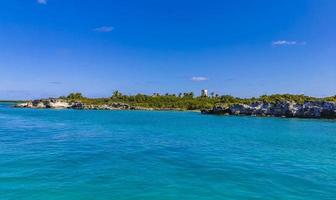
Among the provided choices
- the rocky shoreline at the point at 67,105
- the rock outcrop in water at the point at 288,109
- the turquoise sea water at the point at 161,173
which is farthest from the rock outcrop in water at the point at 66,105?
the turquoise sea water at the point at 161,173

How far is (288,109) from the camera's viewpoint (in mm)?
111625

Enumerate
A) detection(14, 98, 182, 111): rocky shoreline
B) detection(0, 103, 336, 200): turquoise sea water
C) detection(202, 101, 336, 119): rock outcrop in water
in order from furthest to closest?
detection(14, 98, 182, 111): rocky shoreline < detection(202, 101, 336, 119): rock outcrop in water < detection(0, 103, 336, 200): turquoise sea water

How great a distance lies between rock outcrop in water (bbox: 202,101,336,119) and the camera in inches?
4082

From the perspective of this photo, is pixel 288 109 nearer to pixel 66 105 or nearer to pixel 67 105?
pixel 67 105

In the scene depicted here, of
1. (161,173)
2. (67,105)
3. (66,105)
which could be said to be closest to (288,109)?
(161,173)

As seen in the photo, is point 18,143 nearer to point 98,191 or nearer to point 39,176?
point 39,176

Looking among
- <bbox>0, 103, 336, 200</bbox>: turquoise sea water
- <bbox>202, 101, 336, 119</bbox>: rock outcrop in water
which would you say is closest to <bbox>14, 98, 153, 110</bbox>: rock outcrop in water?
<bbox>202, 101, 336, 119</bbox>: rock outcrop in water

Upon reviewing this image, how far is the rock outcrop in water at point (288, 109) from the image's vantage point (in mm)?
103694

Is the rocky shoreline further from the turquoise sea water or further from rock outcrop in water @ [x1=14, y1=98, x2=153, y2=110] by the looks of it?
the turquoise sea water

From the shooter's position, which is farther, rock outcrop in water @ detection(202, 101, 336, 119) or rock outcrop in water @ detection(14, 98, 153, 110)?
rock outcrop in water @ detection(14, 98, 153, 110)

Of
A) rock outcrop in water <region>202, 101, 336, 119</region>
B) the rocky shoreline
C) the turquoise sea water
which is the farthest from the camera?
the rocky shoreline

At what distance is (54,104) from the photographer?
190500mm

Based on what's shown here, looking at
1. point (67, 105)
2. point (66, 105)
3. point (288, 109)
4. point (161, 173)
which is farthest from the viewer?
point (67, 105)

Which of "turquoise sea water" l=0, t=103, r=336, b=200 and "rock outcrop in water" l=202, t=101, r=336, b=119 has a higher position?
"rock outcrop in water" l=202, t=101, r=336, b=119
